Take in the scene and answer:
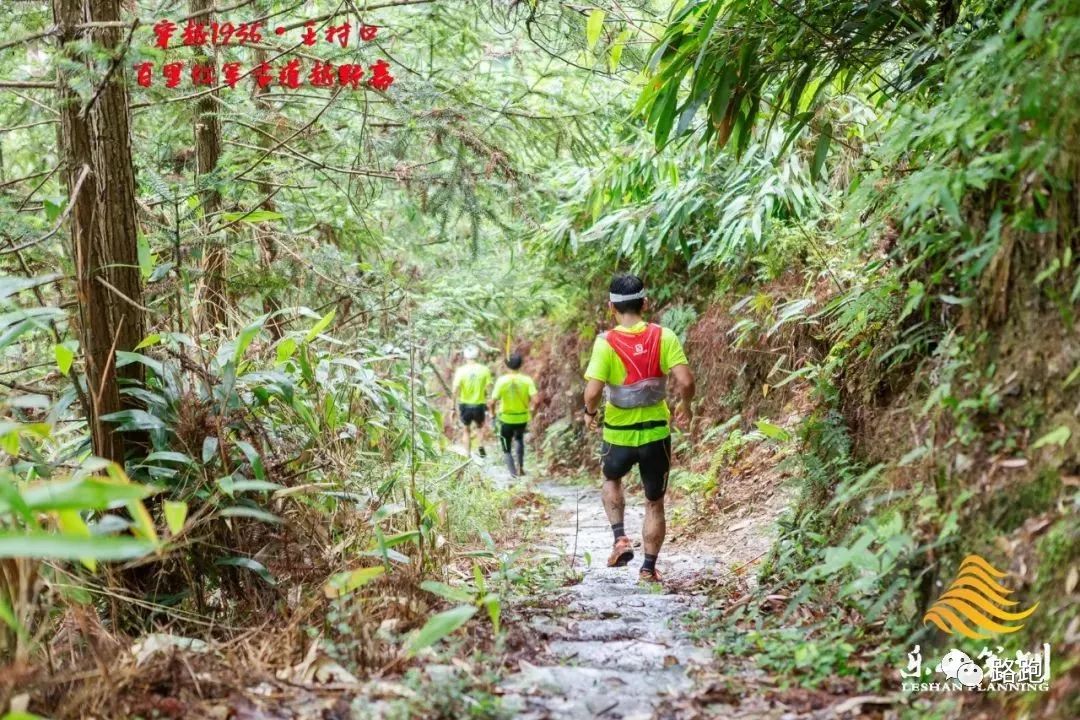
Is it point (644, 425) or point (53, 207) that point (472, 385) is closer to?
point (644, 425)

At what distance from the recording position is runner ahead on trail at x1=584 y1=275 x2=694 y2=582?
5652 millimetres

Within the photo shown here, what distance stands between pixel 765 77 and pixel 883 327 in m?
1.57

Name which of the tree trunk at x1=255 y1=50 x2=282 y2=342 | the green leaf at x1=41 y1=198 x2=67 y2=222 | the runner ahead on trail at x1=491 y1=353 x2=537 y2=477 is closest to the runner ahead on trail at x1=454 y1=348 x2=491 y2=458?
the runner ahead on trail at x1=491 y1=353 x2=537 y2=477

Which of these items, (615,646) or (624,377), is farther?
(624,377)

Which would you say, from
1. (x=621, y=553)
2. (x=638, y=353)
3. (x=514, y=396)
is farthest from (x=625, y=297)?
(x=514, y=396)

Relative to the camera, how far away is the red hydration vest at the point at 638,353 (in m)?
5.64

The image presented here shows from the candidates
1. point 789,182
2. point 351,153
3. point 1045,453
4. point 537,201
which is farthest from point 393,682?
point 789,182

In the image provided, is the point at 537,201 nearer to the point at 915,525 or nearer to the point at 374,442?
the point at 374,442

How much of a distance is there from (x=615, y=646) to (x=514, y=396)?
840 cm

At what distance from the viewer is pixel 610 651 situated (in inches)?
151

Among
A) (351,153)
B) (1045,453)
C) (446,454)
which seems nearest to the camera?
(1045,453)

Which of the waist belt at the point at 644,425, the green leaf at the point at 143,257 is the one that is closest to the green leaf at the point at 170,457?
Answer: the green leaf at the point at 143,257

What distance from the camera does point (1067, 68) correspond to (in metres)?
2.99

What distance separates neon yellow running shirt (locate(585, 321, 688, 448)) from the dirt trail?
3.06ft
